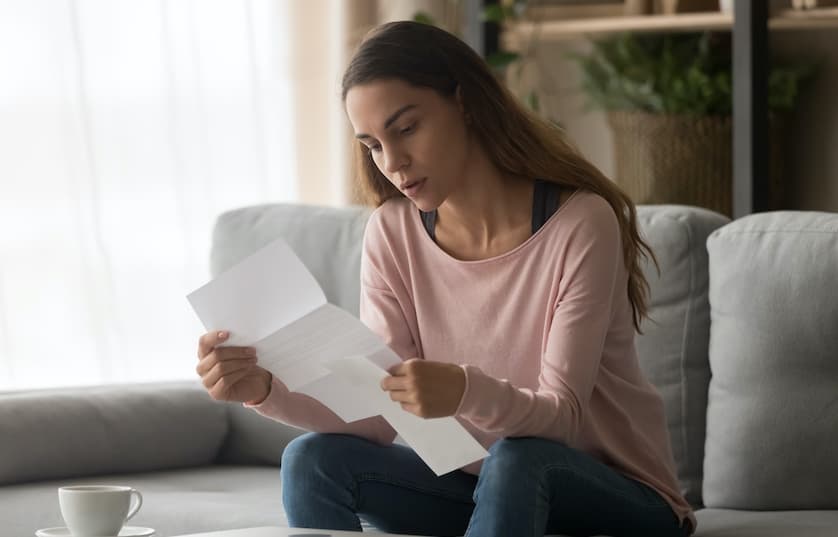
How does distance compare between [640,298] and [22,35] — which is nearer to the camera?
[640,298]

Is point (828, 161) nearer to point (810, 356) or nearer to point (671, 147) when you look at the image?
point (671, 147)

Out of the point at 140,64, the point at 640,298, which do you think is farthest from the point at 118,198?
the point at 640,298

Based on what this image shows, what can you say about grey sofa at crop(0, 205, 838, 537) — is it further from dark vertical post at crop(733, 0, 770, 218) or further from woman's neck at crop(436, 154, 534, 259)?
dark vertical post at crop(733, 0, 770, 218)

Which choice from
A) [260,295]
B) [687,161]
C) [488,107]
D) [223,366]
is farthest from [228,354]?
[687,161]

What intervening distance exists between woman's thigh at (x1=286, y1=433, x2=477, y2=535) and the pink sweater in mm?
33

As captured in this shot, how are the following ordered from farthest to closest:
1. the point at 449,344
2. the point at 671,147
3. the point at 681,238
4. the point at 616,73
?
the point at 616,73, the point at 671,147, the point at 681,238, the point at 449,344

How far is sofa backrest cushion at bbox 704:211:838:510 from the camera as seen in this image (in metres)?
1.90

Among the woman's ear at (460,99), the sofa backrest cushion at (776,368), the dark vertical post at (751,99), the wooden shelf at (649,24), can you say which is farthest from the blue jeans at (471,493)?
the wooden shelf at (649,24)

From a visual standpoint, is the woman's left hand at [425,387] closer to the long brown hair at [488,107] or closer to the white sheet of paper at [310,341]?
the white sheet of paper at [310,341]

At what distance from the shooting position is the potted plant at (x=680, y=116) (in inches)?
114

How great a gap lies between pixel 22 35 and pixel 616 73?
53.0 inches

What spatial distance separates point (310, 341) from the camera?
1.50 metres

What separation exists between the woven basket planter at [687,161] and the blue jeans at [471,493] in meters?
1.28

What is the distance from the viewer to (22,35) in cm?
302
